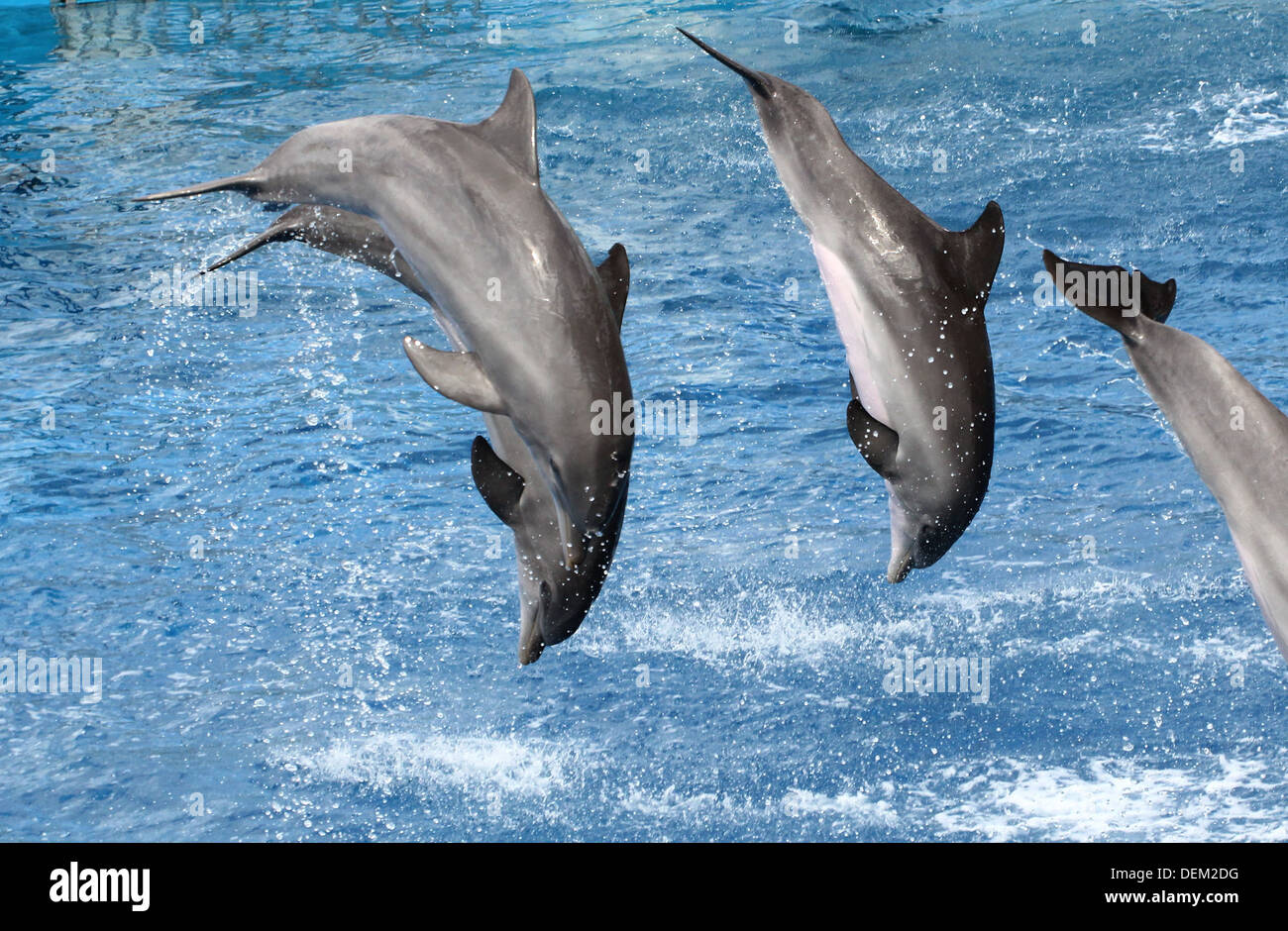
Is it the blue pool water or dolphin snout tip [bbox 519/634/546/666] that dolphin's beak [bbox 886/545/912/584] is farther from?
dolphin snout tip [bbox 519/634/546/666]

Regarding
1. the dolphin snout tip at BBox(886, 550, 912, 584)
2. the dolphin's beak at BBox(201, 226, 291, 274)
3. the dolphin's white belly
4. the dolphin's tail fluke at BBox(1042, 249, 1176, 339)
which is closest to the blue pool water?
the dolphin snout tip at BBox(886, 550, 912, 584)

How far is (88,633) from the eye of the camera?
8.08 meters

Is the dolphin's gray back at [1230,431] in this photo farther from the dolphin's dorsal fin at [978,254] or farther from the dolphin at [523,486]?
the dolphin at [523,486]

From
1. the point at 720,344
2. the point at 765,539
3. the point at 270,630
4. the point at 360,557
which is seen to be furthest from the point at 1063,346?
the point at 270,630

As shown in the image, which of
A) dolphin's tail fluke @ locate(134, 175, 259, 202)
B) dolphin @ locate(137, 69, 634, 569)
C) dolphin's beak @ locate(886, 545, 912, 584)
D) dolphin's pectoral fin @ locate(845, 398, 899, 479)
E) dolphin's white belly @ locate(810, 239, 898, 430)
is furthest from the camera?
dolphin's beak @ locate(886, 545, 912, 584)

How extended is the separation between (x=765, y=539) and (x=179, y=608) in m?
3.58

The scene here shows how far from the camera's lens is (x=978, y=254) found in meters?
4.94

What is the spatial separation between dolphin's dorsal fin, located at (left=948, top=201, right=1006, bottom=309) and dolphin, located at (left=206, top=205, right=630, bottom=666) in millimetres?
1204

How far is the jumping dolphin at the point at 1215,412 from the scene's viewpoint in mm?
4781

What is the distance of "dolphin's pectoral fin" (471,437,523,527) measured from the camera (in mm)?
4777

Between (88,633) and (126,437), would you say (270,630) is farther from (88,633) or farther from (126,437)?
(126,437)

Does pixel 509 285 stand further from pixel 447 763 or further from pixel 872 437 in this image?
pixel 447 763

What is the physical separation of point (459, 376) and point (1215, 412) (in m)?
2.55

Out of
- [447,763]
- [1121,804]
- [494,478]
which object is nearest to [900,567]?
[1121,804]
